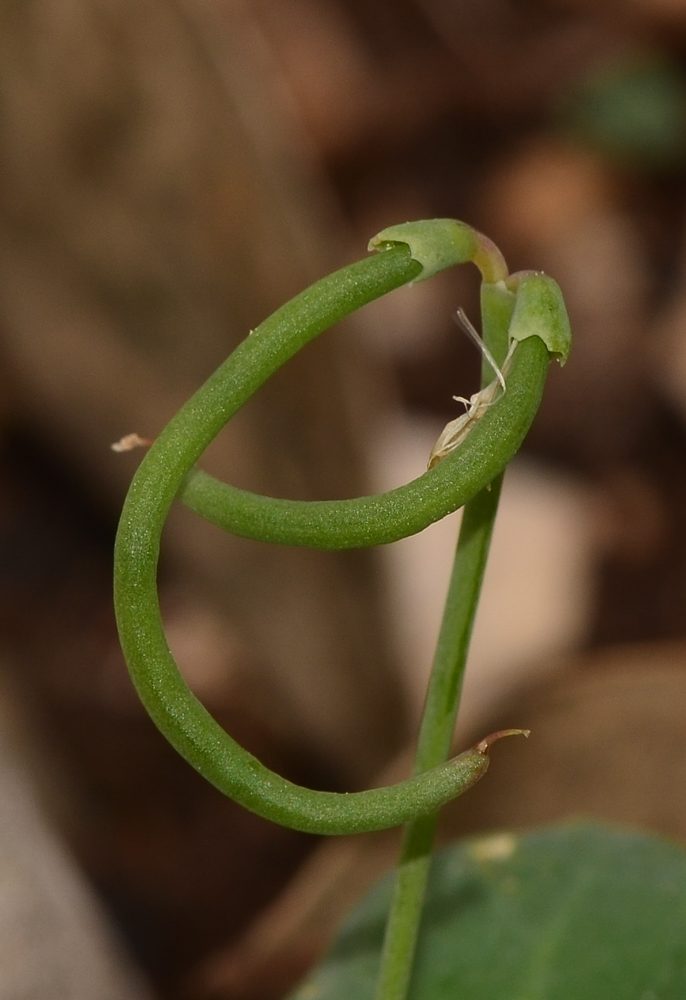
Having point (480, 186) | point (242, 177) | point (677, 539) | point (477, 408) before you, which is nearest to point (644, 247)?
point (480, 186)

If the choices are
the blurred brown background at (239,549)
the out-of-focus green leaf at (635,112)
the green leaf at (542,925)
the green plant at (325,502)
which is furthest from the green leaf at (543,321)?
the out-of-focus green leaf at (635,112)

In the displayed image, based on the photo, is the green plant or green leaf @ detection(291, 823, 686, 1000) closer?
the green plant

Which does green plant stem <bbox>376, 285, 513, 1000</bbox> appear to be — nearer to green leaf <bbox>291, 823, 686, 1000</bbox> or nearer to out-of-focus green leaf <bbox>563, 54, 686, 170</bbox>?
green leaf <bbox>291, 823, 686, 1000</bbox>

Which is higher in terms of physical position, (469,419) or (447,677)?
(469,419)

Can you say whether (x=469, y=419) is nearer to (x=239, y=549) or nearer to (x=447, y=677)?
(x=447, y=677)

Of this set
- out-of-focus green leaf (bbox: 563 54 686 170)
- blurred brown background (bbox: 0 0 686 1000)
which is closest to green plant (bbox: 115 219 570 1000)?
blurred brown background (bbox: 0 0 686 1000)

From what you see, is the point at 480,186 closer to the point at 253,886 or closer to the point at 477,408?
the point at 253,886

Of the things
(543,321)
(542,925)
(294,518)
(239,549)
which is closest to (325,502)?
(294,518)
